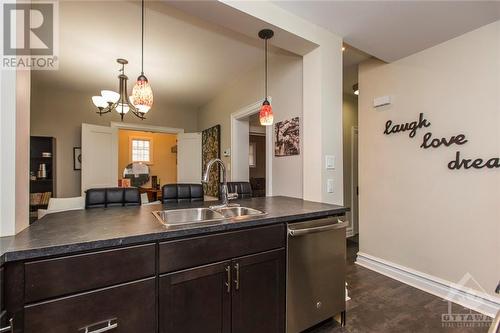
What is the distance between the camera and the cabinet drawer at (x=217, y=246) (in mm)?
1159

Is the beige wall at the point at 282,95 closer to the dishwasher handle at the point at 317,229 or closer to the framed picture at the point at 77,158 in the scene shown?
the dishwasher handle at the point at 317,229

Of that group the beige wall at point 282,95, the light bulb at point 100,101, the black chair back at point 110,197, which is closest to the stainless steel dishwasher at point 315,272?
the beige wall at point 282,95

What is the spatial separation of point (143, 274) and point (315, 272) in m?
1.15

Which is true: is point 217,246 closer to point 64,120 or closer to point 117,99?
point 117,99

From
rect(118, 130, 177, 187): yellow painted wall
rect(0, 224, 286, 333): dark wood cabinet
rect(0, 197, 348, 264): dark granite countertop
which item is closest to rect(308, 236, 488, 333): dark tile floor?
rect(0, 224, 286, 333): dark wood cabinet

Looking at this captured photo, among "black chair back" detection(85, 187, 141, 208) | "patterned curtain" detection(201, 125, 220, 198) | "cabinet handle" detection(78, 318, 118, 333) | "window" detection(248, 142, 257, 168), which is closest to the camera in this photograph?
"cabinet handle" detection(78, 318, 118, 333)

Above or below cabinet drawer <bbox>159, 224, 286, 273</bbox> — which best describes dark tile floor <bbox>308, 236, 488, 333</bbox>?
below

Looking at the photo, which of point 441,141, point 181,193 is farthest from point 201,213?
point 441,141

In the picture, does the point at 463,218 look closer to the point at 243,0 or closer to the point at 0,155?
the point at 243,0

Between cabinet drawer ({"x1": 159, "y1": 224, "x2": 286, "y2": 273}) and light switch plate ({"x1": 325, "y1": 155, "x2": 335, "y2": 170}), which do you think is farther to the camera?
light switch plate ({"x1": 325, "y1": 155, "x2": 335, "y2": 170})

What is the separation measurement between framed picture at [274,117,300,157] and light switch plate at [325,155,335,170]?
1.21 feet

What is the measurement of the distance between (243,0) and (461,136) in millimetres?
2295

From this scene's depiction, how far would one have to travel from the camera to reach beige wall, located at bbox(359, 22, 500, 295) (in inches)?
77.7

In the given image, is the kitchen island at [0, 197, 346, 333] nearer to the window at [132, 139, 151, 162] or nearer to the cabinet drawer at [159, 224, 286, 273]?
the cabinet drawer at [159, 224, 286, 273]
